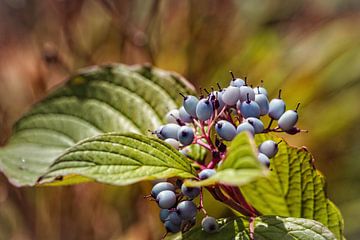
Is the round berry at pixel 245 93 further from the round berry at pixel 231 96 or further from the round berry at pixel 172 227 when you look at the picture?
the round berry at pixel 172 227

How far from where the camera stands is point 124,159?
635mm

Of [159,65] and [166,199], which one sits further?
[159,65]

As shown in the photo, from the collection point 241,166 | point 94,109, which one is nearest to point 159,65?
point 94,109

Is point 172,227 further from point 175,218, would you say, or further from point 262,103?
point 262,103

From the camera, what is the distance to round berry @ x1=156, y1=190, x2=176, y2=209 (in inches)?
25.1

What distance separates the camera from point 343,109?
1863 mm

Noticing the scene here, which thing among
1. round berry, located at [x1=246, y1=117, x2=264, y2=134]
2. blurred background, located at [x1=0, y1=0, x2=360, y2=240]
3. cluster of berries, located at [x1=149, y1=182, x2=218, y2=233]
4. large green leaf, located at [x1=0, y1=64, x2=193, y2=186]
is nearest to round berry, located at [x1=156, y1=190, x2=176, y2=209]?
cluster of berries, located at [x1=149, y1=182, x2=218, y2=233]

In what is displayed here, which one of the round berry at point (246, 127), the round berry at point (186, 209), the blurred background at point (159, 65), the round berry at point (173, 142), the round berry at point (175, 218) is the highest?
the blurred background at point (159, 65)

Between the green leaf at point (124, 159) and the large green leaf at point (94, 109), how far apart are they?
238 mm

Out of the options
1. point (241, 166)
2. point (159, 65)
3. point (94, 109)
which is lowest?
point (241, 166)

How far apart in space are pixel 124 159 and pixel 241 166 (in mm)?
158

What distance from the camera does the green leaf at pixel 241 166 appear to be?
50 cm

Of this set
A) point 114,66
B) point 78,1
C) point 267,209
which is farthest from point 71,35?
point 267,209

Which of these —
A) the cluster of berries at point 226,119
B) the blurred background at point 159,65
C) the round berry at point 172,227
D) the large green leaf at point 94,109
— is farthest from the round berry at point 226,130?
the blurred background at point 159,65
